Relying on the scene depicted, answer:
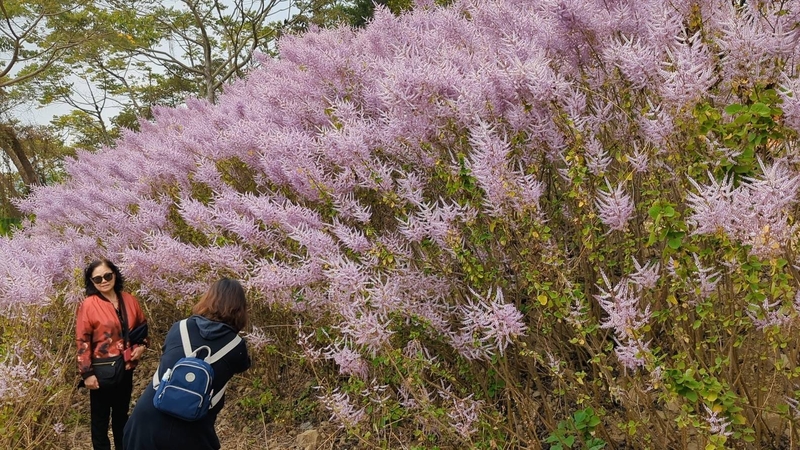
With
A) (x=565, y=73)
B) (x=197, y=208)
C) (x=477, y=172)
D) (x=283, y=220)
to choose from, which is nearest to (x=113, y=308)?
(x=197, y=208)

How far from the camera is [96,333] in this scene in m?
4.04

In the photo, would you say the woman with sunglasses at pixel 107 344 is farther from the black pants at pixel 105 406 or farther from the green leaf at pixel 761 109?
the green leaf at pixel 761 109

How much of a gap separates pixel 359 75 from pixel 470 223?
275cm

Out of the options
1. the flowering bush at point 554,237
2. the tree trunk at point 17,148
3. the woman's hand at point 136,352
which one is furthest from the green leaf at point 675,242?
the tree trunk at point 17,148

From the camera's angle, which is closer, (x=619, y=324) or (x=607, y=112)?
(x=619, y=324)

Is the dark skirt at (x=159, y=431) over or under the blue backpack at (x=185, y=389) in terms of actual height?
under

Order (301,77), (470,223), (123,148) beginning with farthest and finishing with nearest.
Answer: (123,148) < (301,77) < (470,223)

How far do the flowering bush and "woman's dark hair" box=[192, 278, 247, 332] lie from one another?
0.22 metres

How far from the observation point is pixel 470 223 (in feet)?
8.83

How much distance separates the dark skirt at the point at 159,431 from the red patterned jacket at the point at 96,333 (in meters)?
1.16

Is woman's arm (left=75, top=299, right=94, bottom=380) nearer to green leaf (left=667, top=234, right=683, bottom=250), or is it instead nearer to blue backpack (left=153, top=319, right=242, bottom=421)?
blue backpack (left=153, top=319, right=242, bottom=421)

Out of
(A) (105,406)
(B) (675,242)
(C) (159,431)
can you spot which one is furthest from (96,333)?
(B) (675,242)

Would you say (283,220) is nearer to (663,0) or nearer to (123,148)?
(663,0)

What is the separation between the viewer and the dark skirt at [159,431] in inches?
117
